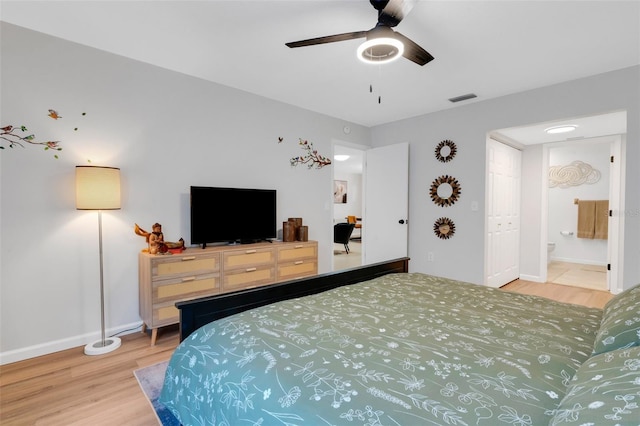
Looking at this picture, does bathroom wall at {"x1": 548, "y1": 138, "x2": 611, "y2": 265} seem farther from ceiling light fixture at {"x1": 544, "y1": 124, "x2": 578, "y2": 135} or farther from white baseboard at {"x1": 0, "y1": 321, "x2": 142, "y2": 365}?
white baseboard at {"x1": 0, "y1": 321, "x2": 142, "y2": 365}

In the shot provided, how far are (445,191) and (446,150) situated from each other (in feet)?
1.87

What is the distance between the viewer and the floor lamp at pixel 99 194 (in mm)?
2311

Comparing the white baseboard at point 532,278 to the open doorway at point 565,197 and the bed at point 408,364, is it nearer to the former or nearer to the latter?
the open doorway at point 565,197

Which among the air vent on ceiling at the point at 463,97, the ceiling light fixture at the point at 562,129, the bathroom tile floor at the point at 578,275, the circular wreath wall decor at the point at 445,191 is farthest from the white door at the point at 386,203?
the bathroom tile floor at the point at 578,275

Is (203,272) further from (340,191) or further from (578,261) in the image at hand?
(340,191)

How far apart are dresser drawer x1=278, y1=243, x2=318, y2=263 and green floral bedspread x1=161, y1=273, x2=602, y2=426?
72.6 inches

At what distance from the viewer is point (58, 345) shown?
245 centimetres

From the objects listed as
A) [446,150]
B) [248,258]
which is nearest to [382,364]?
[248,258]

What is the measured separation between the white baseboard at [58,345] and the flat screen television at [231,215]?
3.19 ft

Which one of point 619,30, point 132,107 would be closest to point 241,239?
point 132,107

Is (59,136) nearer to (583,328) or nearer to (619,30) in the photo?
(583,328)

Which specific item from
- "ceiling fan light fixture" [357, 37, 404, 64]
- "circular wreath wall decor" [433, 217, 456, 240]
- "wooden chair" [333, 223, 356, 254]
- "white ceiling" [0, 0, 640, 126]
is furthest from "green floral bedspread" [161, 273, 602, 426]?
"wooden chair" [333, 223, 356, 254]

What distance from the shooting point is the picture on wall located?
1014cm

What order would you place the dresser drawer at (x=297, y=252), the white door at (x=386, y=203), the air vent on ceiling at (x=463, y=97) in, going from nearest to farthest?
1. the dresser drawer at (x=297, y=252)
2. the air vent on ceiling at (x=463, y=97)
3. the white door at (x=386, y=203)
